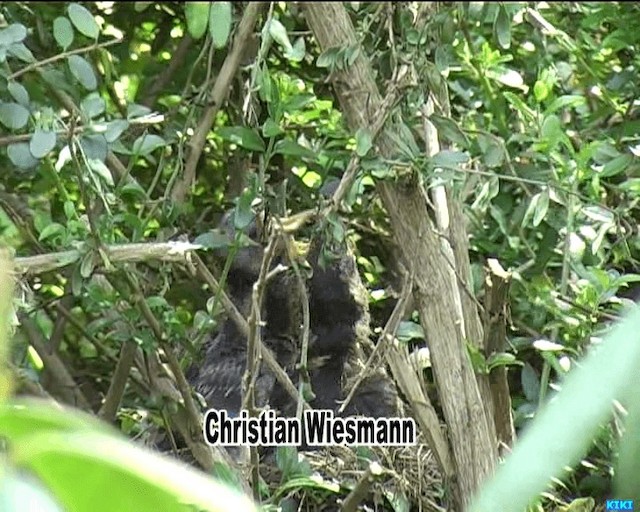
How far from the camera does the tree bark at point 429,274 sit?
3.42ft

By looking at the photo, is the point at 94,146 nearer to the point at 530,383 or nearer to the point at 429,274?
the point at 429,274

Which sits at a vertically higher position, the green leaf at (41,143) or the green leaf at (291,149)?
the green leaf at (41,143)

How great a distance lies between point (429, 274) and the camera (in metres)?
1.09

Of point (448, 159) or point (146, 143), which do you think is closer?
point (448, 159)

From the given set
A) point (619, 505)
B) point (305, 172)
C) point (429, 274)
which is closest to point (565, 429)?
point (619, 505)

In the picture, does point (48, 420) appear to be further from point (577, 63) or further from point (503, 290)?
point (577, 63)

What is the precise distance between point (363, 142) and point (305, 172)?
39 cm

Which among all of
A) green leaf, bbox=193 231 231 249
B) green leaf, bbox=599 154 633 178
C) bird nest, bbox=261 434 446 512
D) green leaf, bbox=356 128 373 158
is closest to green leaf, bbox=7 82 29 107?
green leaf, bbox=193 231 231 249

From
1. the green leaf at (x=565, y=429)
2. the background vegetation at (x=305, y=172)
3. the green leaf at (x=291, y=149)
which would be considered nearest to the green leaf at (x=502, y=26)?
the background vegetation at (x=305, y=172)

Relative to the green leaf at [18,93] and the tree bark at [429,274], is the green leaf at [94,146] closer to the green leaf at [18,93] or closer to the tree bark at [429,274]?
the green leaf at [18,93]

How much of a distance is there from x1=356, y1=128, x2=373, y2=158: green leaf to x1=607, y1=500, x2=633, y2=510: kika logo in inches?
14.2

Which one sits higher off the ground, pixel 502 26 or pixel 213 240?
pixel 502 26

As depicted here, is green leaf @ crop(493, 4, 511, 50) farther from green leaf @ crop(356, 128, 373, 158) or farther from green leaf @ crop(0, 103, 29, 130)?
green leaf @ crop(0, 103, 29, 130)

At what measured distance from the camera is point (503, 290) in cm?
102
